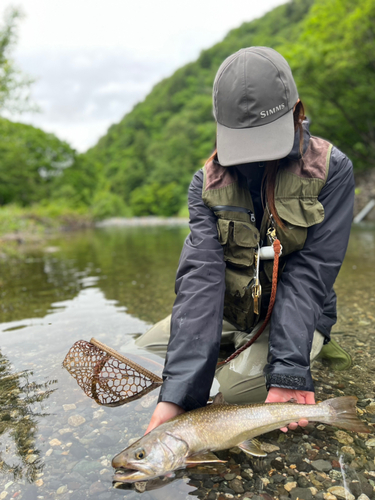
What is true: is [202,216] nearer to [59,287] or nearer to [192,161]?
[59,287]

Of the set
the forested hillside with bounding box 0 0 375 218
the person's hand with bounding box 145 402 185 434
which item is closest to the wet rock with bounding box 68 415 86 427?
the person's hand with bounding box 145 402 185 434

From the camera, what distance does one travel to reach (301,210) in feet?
7.84

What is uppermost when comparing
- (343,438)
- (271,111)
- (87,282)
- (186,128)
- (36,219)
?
(186,128)

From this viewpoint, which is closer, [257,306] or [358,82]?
[257,306]

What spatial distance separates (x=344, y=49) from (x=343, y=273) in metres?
18.6

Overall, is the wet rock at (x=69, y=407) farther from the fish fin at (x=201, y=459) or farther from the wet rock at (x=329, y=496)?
the wet rock at (x=329, y=496)

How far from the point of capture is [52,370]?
10.2ft

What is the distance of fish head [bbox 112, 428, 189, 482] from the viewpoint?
1679 mm

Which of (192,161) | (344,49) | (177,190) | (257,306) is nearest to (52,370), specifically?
(257,306)

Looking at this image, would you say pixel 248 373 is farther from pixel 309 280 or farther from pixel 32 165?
pixel 32 165

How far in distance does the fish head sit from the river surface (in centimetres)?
13

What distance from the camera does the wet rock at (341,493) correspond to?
1722 mm

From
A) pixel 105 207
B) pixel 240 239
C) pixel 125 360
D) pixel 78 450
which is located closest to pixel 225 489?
pixel 78 450

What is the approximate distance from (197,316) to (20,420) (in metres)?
1.36
